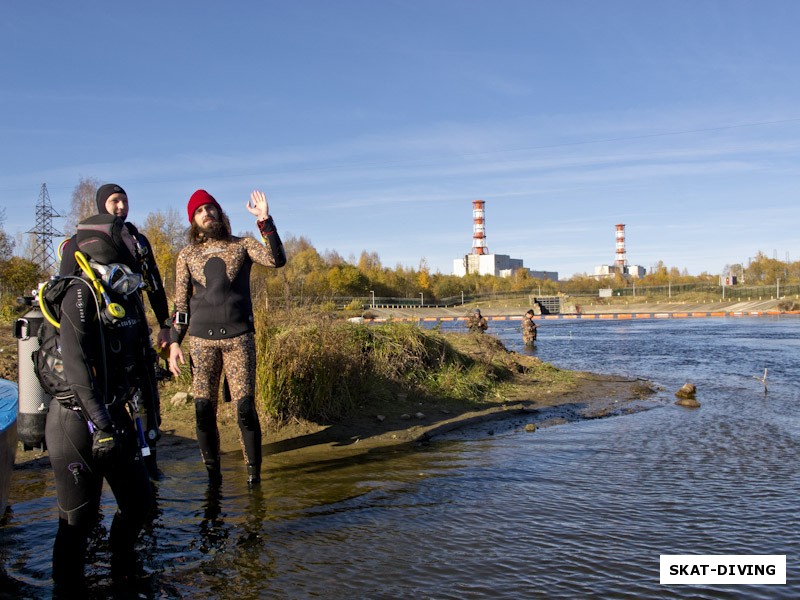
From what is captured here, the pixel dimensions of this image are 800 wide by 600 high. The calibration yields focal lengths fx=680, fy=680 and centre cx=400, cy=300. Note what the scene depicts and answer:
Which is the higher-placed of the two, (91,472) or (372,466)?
(91,472)

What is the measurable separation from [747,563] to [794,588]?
382 millimetres

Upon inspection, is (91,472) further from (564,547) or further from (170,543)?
(564,547)

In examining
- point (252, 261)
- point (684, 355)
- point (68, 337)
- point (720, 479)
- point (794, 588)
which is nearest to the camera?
point (68, 337)

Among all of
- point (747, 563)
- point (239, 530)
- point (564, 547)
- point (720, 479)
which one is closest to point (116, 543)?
point (239, 530)

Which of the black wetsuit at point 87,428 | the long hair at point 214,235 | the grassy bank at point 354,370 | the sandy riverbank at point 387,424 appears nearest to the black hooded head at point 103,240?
the black wetsuit at point 87,428

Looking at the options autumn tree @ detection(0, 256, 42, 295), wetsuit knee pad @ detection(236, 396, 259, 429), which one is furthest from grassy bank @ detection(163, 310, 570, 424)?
autumn tree @ detection(0, 256, 42, 295)

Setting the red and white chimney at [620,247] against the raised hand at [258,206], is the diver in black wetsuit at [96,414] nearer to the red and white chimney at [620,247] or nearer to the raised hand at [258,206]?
the raised hand at [258,206]

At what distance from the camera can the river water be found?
376cm

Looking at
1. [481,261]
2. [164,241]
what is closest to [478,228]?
[481,261]

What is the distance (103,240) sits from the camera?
12.1 ft

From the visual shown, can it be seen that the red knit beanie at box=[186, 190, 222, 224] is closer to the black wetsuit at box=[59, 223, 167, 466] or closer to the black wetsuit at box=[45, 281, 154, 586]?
the black wetsuit at box=[59, 223, 167, 466]

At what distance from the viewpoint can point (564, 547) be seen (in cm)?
430

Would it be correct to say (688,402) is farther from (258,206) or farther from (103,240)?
(103,240)

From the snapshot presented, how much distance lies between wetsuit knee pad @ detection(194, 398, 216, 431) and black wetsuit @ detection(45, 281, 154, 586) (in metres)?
1.57
